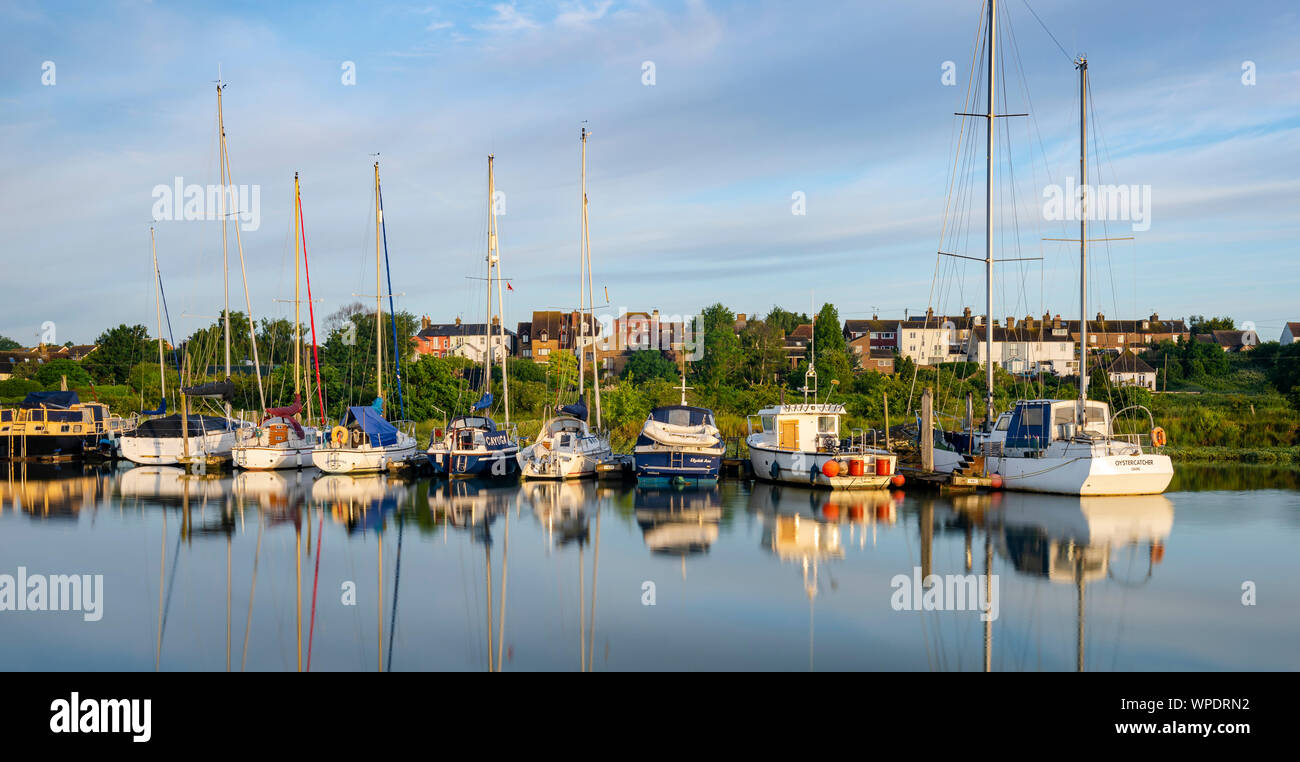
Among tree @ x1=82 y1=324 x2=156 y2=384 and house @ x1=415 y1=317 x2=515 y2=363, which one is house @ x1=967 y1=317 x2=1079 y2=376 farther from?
tree @ x1=82 y1=324 x2=156 y2=384

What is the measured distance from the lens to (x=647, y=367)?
240ft

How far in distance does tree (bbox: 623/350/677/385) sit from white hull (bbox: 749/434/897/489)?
36908 millimetres

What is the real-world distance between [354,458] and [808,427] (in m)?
17.1

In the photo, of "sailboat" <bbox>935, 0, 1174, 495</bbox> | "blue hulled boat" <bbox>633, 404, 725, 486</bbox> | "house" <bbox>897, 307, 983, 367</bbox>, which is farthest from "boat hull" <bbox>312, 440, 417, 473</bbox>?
"house" <bbox>897, 307, 983, 367</bbox>

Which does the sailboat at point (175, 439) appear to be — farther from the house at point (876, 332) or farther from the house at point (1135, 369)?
the house at point (876, 332)

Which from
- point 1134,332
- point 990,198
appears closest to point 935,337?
point 1134,332

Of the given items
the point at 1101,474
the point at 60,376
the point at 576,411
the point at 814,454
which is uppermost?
the point at 60,376

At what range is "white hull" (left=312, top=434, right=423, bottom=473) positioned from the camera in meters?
36.0

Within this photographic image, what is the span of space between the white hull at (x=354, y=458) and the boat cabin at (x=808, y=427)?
1506 cm

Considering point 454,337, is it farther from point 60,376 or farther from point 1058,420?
point 1058,420

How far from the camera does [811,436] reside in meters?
32.7
